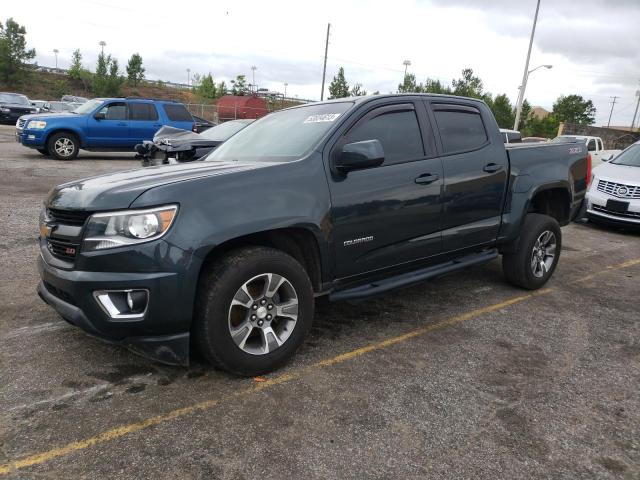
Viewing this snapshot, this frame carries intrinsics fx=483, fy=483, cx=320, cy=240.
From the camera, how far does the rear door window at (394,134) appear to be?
359 cm

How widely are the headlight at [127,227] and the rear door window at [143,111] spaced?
1254 centimetres

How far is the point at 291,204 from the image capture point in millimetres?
3066

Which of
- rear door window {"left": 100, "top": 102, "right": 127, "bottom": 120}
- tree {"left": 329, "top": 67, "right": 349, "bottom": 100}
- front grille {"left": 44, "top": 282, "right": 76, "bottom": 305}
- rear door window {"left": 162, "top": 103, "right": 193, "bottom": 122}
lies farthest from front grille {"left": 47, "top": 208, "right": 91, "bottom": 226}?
tree {"left": 329, "top": 67, "right": 349, "bottom": 100}

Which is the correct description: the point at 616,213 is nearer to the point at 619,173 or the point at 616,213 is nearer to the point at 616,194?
the point at 616,194

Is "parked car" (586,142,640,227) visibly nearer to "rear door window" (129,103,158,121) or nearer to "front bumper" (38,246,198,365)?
"front bumper" (38,246,198,365)

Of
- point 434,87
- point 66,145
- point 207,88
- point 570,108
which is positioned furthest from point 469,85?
point 66,145

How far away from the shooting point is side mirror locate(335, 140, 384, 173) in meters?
3.15

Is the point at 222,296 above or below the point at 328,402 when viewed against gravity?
above

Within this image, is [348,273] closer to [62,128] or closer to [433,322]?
[433,322]

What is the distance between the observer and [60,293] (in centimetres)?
286

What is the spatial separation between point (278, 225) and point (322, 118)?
1121mm

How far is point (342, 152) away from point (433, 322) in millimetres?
1717

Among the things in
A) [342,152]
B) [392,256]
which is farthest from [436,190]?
[342,152]

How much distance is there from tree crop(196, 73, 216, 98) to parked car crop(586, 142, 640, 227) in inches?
1989
